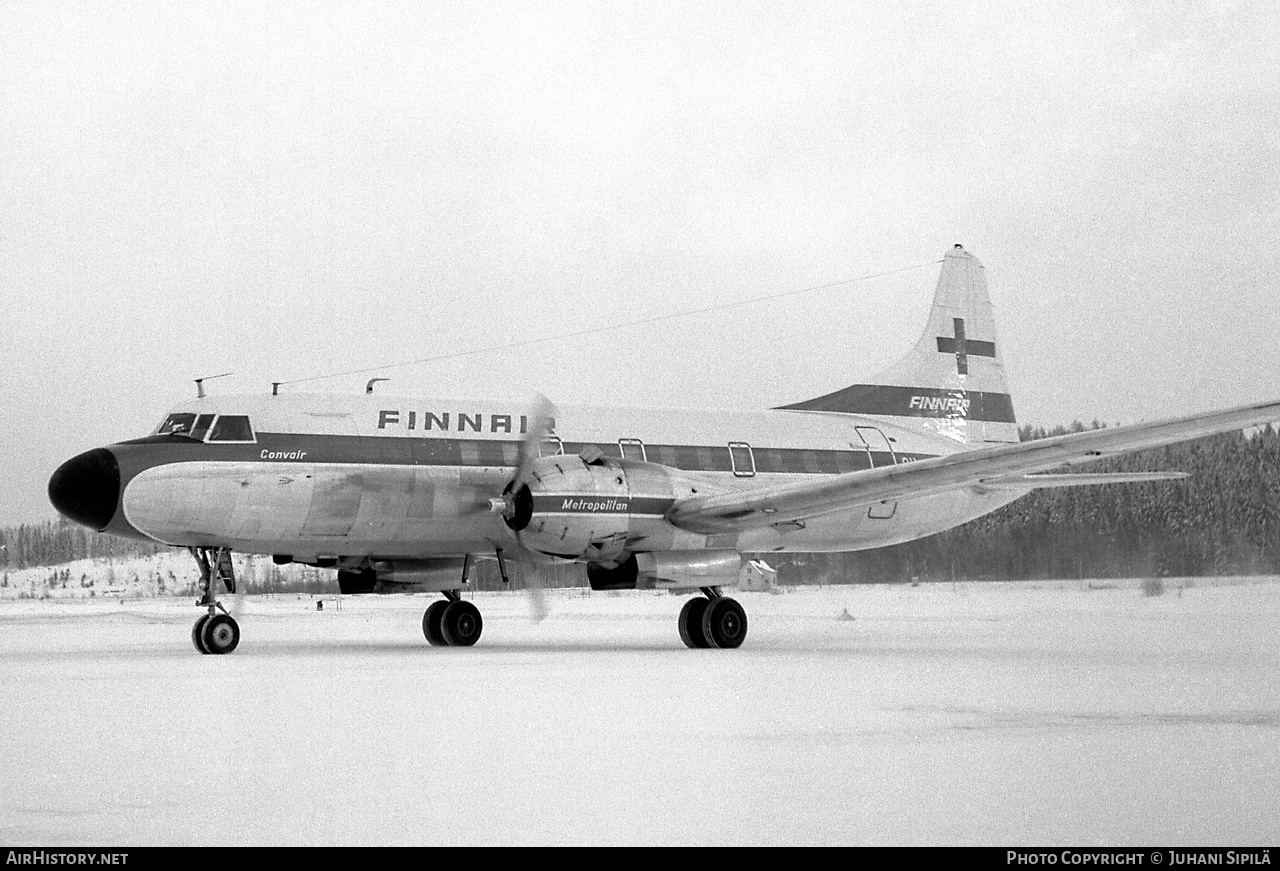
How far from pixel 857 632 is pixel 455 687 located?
1017cm

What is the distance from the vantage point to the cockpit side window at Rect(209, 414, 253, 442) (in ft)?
56.5

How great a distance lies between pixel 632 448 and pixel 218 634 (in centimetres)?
592

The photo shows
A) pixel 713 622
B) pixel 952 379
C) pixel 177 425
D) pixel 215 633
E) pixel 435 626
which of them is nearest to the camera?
pixel 215 633

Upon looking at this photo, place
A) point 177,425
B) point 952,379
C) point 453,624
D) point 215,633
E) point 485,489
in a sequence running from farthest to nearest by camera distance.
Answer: point 952,379 < point 453,624 < point 485,489 < point 177,425 < point 215,633

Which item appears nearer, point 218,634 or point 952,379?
point 218,634

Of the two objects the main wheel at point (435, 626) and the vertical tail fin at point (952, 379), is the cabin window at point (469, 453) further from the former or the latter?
the vertical tail fin at point (952, 379)

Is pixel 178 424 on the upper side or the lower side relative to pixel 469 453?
upper

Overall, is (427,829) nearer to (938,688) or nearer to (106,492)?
(938,688)

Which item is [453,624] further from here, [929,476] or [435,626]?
[929,476]

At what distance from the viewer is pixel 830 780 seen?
724 cm

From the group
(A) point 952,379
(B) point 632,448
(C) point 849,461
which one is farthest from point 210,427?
(A) point 952,379

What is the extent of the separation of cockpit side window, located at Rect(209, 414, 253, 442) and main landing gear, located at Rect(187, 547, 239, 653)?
133cm

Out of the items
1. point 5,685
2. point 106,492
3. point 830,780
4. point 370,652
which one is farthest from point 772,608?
point 830,780

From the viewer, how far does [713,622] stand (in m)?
17.6
